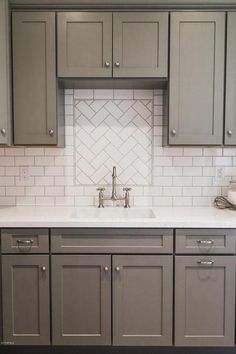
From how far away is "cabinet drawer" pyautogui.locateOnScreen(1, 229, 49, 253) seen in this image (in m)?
2.02

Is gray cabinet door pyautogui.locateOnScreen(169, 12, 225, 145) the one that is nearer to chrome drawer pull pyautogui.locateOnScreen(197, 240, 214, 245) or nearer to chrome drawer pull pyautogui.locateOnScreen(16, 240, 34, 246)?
chrome drawer pull pyautogui.locateOnScreen(197, 240, 214, 245)

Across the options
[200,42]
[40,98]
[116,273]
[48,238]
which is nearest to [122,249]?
[116,273]

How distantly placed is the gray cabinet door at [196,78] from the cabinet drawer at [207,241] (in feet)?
2.12

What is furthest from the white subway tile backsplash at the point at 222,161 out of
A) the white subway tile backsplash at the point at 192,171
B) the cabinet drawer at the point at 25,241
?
the cabinet drawer at the point at 25,241

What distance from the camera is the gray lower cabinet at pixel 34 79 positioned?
220 cm

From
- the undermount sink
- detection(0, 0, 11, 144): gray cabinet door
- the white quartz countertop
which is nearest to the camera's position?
the white quartz countertop

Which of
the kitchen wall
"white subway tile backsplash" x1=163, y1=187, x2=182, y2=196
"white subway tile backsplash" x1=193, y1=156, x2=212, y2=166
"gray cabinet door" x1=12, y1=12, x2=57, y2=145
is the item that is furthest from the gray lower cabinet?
"white subway tile backsplash" x1=193, y1=156, x2=212, y2=166

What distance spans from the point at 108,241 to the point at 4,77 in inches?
51.5

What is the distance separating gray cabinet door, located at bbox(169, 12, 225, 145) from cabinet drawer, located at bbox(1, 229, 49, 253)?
1106 mm

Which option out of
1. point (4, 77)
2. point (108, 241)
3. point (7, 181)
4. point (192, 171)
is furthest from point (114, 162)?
point (4, 77)

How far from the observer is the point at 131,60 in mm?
2205

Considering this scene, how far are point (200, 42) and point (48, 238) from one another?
1.69m

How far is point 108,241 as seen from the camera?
2020 mm

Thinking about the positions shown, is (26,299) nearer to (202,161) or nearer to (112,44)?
(202,161)
